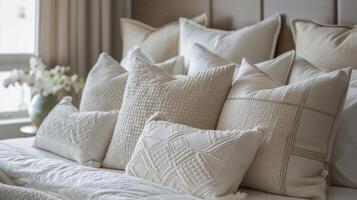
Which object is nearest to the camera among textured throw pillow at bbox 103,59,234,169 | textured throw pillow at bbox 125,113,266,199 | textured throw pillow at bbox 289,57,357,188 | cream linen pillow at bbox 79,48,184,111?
textured throw pillow at bbox 125,113,266,199

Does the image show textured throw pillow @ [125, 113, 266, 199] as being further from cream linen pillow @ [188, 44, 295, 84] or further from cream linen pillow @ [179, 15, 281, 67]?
cream linen pillow @ [179, 15, 281, 67]

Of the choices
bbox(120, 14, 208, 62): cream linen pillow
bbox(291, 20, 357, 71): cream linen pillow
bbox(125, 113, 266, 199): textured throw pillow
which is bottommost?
bbox(125, 113, 266, 199): textured throw pillow

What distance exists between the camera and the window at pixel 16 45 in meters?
3.34

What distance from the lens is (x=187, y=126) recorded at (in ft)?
5.84

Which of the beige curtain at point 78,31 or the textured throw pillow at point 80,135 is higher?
the beige curtain at point 78,31

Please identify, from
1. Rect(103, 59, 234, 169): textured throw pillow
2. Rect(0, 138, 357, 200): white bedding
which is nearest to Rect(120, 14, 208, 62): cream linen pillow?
Rect(103, 59, 234, 169): textured throw pillow

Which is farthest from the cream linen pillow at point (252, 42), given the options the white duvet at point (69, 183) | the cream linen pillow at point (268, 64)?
the white duvet at point (69, 183)

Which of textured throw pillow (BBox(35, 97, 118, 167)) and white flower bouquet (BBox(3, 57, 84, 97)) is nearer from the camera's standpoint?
textured throw pillow (BBox(35, 97, 118, 167))

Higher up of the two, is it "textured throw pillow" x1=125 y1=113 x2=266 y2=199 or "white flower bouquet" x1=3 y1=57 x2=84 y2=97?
"textured throw pillow" x1=125 y1=113 x2=266 y2=199

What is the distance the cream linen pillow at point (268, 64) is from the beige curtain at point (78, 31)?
4.63 feet

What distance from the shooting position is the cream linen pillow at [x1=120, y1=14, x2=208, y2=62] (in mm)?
2922

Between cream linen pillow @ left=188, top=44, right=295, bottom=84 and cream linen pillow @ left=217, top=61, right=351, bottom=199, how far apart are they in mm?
334

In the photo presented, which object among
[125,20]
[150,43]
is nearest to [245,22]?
[150,43]

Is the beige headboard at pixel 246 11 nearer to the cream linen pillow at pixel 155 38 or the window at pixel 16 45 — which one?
the cream linen pillow at pixel 155 38
